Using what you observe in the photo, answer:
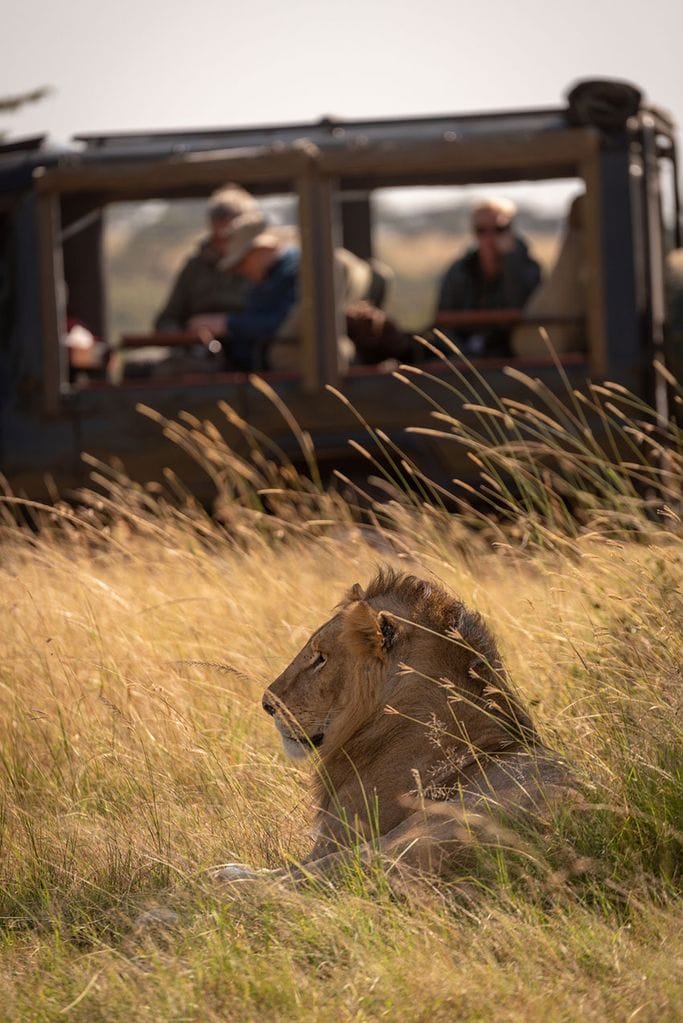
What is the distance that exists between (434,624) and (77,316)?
20.2 ft

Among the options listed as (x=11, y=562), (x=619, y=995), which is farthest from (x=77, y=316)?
(x=619, y=995)

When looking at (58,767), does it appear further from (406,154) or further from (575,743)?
(406,154)

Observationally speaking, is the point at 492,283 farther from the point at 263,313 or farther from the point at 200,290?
the point at 200,290

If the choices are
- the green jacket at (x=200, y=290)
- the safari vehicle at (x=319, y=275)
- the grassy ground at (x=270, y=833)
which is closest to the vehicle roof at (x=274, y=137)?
the safari vehicle at (x=319, y=275)

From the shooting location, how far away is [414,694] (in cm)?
355

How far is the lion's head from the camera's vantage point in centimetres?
353

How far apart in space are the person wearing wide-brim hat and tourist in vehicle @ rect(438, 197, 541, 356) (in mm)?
917

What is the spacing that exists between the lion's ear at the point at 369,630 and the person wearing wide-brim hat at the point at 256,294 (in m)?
4.28

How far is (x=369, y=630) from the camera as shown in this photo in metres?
3.52

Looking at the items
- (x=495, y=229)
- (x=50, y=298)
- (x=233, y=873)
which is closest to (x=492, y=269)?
(x=495, y=229)

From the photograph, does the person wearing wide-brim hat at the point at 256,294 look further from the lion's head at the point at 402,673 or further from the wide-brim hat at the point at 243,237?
the lion's head at the point at 402,673

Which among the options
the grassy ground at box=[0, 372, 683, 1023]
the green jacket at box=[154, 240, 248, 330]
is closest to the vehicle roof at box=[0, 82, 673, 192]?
the green jacket at box=[154, 240, 248, 330]

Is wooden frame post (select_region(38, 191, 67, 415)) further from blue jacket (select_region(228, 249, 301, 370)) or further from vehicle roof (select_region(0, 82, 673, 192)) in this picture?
blue jacket (select_region(228, 249, 301, 370))

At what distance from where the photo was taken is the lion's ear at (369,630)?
350cm
